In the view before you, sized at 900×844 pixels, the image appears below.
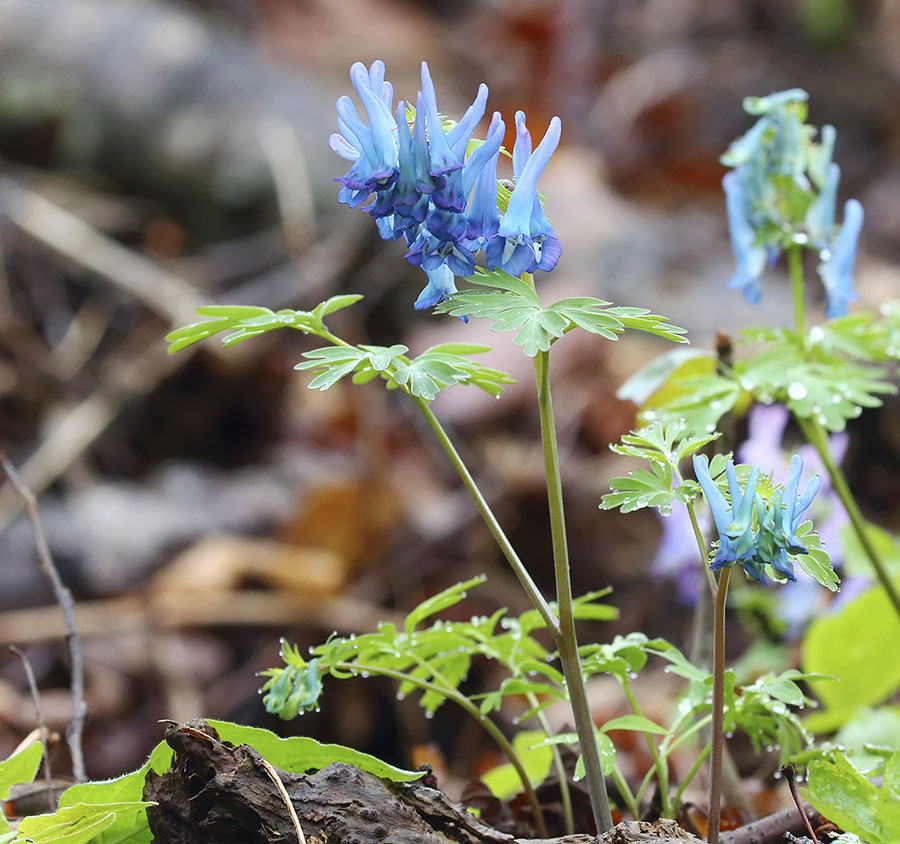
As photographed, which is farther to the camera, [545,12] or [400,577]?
[545,12]

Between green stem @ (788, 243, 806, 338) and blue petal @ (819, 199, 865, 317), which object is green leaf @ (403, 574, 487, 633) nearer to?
green stem @ (788, 243, 806, 338)

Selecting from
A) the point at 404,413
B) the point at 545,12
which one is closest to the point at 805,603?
the point at 404,413

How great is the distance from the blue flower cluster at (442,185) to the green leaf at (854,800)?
0.64m

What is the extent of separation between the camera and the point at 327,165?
5.32m

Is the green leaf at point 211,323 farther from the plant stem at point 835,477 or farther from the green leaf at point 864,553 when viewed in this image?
the green leaf at point 864,553

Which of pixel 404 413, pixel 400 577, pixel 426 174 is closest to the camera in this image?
pixel 426 174

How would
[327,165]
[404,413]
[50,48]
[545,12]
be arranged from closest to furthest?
[404,413], [327,165], [50,48], [545,12]

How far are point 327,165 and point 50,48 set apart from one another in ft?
6.19

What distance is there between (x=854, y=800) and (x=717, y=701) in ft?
0.59

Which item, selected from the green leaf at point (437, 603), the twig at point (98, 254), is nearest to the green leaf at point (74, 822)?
the green leaf at point (437, 603)

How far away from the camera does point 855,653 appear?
2055mm

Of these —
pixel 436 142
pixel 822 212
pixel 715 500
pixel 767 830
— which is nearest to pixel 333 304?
pixel 436 142

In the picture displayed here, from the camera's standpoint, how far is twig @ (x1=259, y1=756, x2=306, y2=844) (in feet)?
3.40

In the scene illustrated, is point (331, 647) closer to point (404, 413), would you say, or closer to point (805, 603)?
point (805, 603)
